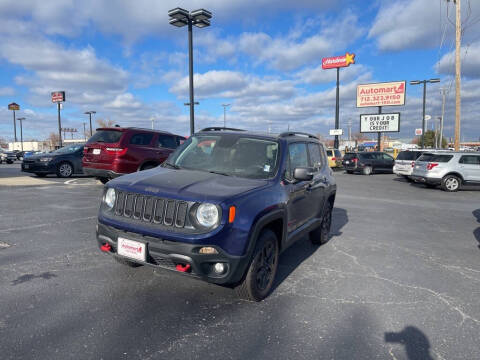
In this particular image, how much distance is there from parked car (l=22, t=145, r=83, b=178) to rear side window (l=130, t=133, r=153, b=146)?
5626mm

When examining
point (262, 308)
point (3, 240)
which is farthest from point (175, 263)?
point (3, 240)

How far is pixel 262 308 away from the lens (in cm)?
340

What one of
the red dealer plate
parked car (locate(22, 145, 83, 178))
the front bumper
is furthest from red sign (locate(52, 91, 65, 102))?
the front bumper

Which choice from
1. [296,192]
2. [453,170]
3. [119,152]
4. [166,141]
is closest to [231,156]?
[296,192]

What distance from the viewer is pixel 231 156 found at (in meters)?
4.18

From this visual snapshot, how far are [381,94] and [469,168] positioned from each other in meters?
24.3

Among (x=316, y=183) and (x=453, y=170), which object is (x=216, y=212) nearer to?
(x=316, y=183)

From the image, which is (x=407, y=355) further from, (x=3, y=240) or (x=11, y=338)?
(x=3, y=240)

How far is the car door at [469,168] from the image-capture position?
14008 millimetres

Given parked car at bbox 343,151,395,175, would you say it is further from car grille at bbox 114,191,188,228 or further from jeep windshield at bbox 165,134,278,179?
car grille at bbox 114,191,188,228

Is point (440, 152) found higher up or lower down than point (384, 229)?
higher up

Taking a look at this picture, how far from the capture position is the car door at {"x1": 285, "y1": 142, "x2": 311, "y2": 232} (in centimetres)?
406

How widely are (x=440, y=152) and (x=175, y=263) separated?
14.6 metres

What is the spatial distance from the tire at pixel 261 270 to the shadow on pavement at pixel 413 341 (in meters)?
1.25
